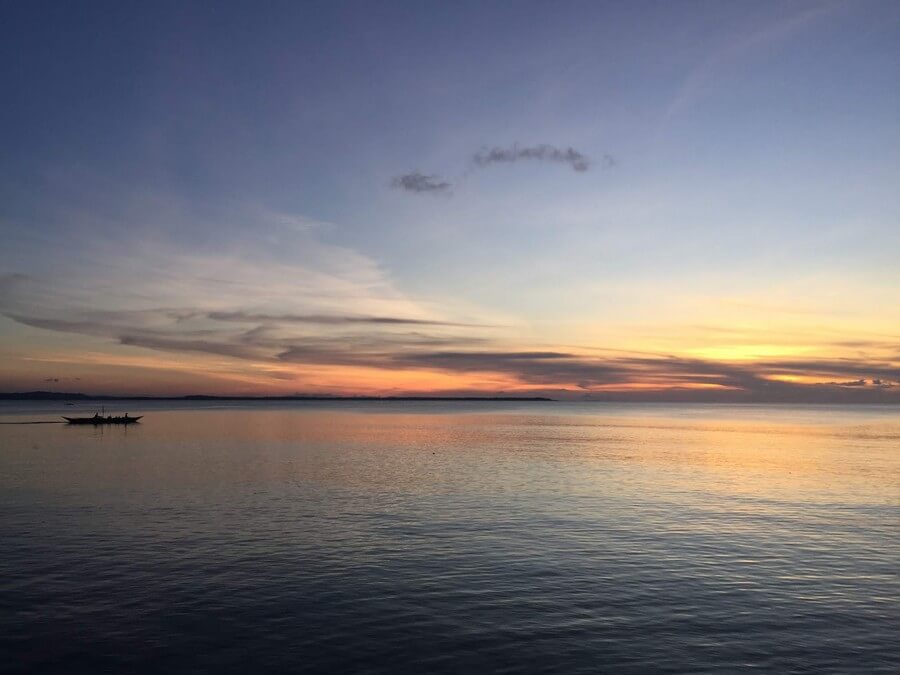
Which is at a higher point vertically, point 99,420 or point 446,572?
point 99,420

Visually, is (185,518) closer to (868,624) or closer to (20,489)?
(20,489)

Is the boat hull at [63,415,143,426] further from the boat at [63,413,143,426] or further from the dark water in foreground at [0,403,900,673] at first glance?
the dark water in foreground at [0,403,900,673]

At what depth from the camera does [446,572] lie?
96.5 feet

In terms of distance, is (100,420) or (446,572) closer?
(446,572)

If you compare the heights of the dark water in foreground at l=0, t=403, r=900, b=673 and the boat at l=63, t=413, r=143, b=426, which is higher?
the boat at l=63, t=413, r=143, b=426

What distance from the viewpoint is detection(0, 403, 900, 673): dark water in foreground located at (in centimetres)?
2072

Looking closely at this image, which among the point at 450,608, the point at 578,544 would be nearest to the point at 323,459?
the point at 578,544

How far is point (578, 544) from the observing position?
3497 cm

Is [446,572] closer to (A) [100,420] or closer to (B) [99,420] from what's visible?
(A) [100,420]

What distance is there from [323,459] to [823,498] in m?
50.1

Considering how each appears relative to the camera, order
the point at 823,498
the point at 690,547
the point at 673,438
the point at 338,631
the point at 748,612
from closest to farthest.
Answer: the point at 338,631
the point at 748,612
the point at 690,547
the point at 823,498
the point at 673,438

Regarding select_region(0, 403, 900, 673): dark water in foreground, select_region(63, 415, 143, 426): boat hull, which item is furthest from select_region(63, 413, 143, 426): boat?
select_region(0, 403, 900, 673): dark water in foreground

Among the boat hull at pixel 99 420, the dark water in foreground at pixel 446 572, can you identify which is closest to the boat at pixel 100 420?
the boat hull at pixel 99 420

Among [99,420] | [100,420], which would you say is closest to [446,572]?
[100,420]
